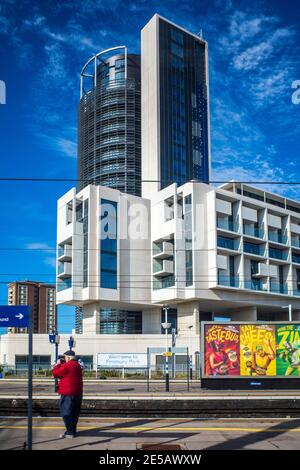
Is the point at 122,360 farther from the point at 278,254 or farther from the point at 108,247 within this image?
the point at 278,254

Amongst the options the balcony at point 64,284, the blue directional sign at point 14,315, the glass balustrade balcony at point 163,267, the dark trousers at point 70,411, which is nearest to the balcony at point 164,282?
the glass balustrade balcony at point 163,267

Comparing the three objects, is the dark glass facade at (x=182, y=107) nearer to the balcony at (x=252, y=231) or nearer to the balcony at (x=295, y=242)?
the balcony at (x=252, y=231)

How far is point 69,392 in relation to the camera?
399 inches

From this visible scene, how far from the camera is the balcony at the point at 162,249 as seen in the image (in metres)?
67.4

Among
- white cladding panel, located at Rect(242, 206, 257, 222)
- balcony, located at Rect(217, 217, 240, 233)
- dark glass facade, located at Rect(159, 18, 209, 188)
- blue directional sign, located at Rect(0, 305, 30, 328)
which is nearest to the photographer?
blue directional sign, located at Rect(0, 305, 30, 328)

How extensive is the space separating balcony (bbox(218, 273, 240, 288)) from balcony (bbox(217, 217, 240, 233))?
227 inches

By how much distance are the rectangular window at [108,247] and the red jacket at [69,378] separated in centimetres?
5584

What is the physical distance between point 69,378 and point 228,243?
57.3 meters

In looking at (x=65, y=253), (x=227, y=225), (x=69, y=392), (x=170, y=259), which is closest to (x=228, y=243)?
(x=227, y=225)

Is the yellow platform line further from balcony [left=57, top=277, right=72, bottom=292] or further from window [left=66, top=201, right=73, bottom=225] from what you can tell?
window [left=66, top=201, right=73, bottom=225]

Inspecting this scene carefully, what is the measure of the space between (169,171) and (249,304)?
109 feet

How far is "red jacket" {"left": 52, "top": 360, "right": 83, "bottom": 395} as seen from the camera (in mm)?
10164

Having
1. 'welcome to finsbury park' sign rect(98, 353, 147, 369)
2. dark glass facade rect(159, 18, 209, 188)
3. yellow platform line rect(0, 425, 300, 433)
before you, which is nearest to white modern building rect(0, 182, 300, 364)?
'welcome to finsbury park' sign rect(98, 353, 147, 369)
